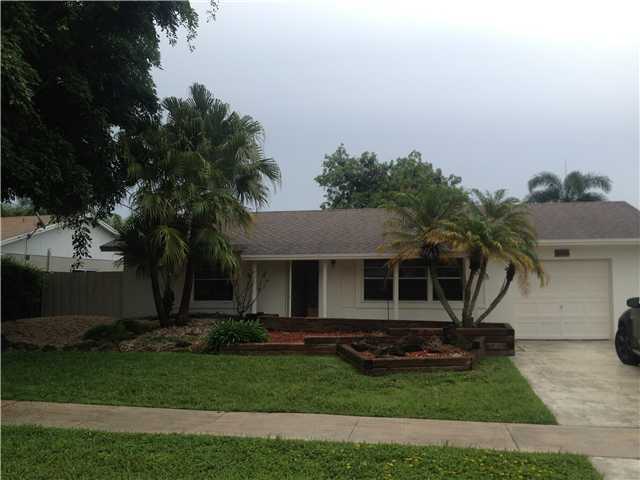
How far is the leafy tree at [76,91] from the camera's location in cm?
945

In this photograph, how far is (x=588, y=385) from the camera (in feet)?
31.5

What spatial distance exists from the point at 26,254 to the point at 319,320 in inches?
634

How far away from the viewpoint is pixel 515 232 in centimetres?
1281

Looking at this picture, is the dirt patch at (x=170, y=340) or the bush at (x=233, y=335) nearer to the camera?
the bush at (x=233, y=335)

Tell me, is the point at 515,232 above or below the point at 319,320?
above

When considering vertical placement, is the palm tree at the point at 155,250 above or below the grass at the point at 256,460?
above

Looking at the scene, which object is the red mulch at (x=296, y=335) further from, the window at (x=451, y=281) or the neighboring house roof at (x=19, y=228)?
the neighboring house roof at (x=19, y=228)

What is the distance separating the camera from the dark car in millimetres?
10500

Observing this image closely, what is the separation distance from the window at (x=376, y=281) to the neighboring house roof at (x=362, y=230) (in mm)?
768

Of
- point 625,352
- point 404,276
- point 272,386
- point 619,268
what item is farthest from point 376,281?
point 272,386

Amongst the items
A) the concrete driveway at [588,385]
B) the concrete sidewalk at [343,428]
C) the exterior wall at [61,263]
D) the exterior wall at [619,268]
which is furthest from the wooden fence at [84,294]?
the exterior wall at [619,268]

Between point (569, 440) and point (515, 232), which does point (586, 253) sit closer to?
point (515, 232)

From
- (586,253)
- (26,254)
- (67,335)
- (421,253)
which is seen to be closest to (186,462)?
(421,253)

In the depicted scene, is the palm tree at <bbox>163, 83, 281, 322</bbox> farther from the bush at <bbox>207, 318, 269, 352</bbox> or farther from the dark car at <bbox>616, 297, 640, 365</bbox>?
the dark car at <bbox>616, 297, 640, 365</bbox>
